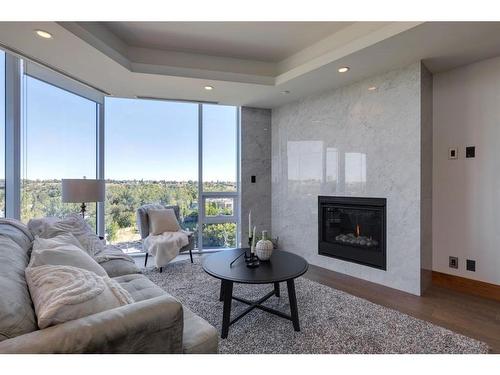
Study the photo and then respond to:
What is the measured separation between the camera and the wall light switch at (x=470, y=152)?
8.91 ft

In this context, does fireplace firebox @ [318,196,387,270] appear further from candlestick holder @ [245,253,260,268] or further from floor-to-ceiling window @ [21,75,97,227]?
floor-to-ceiling window @ [21,75,97,227]

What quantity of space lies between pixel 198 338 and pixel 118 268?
48.2 inches

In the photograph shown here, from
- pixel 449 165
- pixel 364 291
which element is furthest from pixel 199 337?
pixel 449 165

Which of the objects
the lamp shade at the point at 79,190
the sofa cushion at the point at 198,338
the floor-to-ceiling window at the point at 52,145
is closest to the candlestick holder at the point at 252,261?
the sofa cushion at the point at 198,338

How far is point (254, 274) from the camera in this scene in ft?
6.59

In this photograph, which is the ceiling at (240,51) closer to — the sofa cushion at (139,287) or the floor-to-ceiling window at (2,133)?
the floor-to-ceiling window at (2,133)

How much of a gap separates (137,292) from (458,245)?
3.15 m

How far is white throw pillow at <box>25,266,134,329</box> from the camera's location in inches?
39.4

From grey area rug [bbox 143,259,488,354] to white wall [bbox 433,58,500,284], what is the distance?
1169 mm

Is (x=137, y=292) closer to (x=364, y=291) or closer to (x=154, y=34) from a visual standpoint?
(x=364, y=291)

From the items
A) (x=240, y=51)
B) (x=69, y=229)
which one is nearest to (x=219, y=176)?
(x=240, y=51)

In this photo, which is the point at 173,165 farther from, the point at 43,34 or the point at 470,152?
the point at 470,152

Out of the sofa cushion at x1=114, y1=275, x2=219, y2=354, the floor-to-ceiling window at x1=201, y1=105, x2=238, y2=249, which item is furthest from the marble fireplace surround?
the sofa cushion at x1=114, y1=275, x2=219, y2=354

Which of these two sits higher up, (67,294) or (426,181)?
(426,181)
